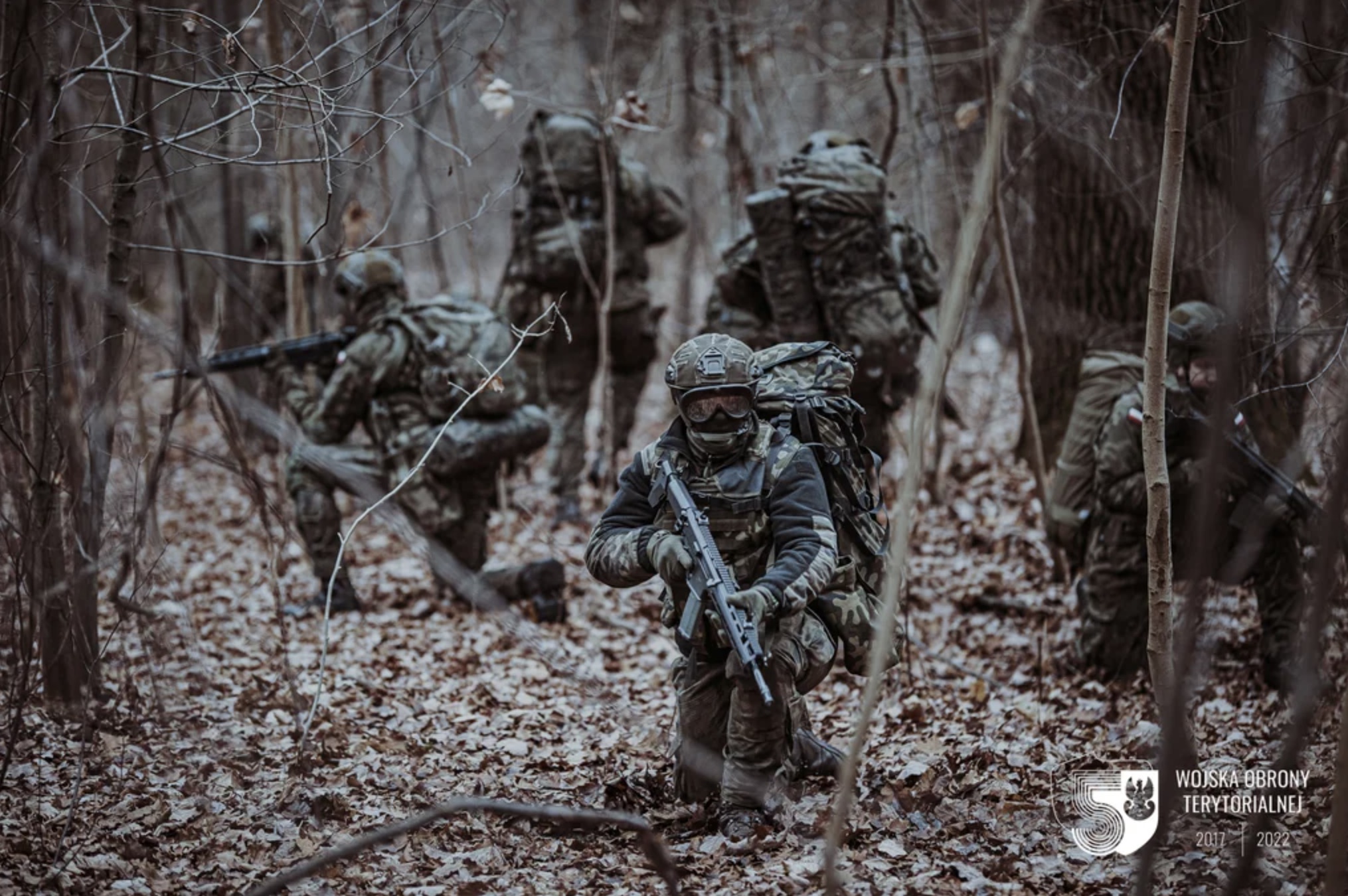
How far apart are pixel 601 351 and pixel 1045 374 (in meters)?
3.48

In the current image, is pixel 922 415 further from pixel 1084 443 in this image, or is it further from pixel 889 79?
pixel 889 79

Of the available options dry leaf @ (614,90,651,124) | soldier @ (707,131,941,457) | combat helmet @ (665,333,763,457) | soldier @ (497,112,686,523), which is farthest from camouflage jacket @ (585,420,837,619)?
soldier @ (497,112,686,523)

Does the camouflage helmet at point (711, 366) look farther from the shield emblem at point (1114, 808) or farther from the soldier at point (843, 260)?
the soldier at point (843, 260)

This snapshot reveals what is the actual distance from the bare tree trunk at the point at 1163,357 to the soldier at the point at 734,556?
118 centimetres

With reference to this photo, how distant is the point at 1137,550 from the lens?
650 centimetres

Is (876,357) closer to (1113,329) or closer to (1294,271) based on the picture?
(1113,329)

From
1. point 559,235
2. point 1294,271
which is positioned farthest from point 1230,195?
point 559,235

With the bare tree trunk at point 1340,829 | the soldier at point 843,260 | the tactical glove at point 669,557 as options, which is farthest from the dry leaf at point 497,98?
the bare tree trunk at point 1340,829

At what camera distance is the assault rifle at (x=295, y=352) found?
25.8ft

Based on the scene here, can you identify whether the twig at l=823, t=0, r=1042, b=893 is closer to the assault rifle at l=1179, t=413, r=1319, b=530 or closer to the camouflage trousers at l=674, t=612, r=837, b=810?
the camouflage trousers at l=674, t=612, r=837, b=810

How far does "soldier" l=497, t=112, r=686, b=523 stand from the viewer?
31.8ft

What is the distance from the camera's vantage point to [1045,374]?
9.02m

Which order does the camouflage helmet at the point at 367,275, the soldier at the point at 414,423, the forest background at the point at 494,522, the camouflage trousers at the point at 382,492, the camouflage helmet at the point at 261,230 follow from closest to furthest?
the forest background at the point at 494,522 → the soldier at the point at 414,423 → the camouflage helmet at the point at 367,275 → the camouflage trousers at the point at 382,492 → the camouflage helmet at the point at 261,230

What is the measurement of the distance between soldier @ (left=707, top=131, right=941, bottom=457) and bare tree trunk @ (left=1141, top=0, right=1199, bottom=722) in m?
3.39
